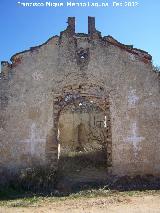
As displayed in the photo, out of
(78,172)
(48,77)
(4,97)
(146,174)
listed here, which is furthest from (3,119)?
(146,174)

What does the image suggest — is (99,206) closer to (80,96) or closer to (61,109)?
(61,109)

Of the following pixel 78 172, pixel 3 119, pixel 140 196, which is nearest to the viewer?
pixel 140 196

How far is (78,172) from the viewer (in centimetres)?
1220

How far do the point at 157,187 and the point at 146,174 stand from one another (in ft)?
2.24

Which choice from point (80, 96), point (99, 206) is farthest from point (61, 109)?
point (99, 206)

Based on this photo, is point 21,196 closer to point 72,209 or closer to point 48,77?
point 72,209

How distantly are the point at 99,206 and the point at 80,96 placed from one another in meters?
4.06

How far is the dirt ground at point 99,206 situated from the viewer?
740 cm

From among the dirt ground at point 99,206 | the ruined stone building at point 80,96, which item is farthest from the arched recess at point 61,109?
the dirt ground at point 99,206

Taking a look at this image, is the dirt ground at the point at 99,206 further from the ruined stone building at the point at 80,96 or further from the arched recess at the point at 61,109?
the arched recess at the point at 61,109

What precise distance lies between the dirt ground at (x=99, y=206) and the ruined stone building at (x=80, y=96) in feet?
6.57

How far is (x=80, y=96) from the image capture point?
1093cm

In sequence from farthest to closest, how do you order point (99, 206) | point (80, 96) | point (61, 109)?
point (80, 96)
point (61, 109)
point (99, 206)

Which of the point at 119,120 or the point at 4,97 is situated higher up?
the point at 4,97
